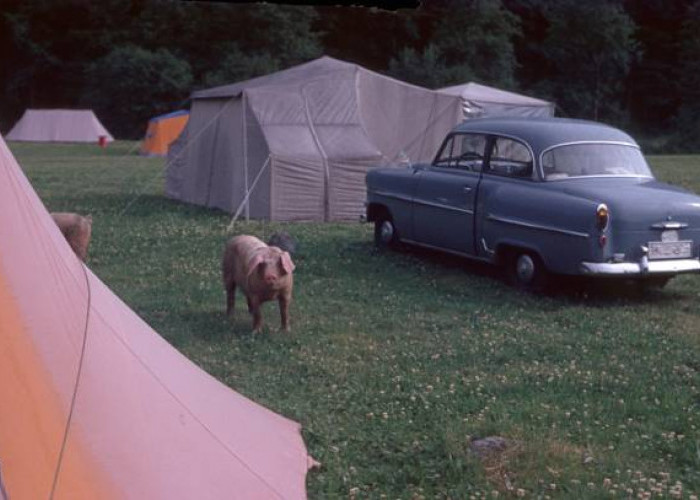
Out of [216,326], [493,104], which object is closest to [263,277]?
[216,326]

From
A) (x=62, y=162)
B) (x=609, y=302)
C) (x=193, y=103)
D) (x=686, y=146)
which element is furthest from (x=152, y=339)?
(x=686, y=146)

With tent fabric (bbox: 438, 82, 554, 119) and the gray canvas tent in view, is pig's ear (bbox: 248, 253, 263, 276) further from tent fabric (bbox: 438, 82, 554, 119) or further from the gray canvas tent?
tent fabric (bbox: 438, 82, 554, 119)

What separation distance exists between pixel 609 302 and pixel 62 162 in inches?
1065

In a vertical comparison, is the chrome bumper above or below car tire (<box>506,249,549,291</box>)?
above

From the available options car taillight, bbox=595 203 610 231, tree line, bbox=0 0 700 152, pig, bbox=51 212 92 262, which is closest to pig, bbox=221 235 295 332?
pig, bbox=51 212 92 262

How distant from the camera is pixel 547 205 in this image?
1058 centimetres

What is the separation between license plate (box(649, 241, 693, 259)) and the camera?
1034cm

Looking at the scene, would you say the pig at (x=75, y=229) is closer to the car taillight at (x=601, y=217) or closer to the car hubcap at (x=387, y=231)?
the car hubcap at (x=387, y=231)

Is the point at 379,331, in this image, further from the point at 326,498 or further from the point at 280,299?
the point at 326,498

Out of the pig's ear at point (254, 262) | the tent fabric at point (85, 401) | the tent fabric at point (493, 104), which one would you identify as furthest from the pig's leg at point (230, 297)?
the tent fabric at point (493, 104)

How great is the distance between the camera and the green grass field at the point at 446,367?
19.0 feet

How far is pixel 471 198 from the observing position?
11.7 metres

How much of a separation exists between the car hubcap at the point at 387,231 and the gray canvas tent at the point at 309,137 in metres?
3.68

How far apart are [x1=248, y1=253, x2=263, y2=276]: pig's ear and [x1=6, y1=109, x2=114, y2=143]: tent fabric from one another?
4284 centimetres
